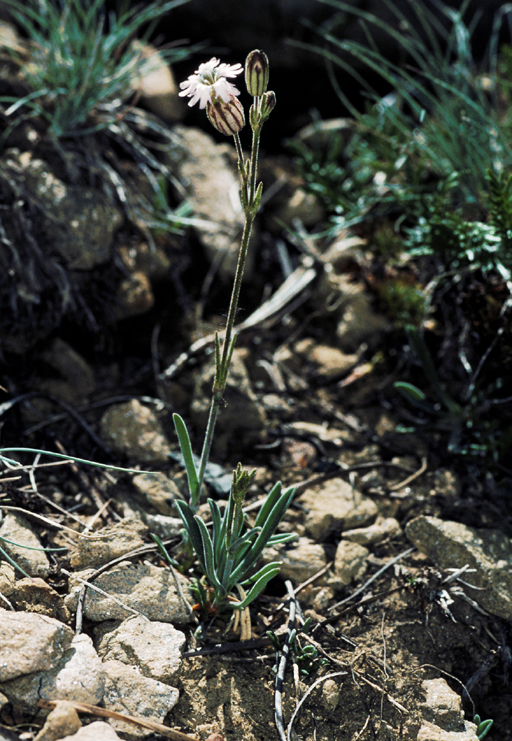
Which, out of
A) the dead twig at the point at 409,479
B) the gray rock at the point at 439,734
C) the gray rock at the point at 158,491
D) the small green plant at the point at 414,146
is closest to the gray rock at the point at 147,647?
the gray rock at the point at 158,491

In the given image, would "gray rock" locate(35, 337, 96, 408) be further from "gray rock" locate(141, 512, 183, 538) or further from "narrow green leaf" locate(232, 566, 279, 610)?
"narrow green leaf" locate(232, 566, 279, 610)

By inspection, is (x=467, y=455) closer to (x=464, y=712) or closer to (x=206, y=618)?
(x=464, y=712)

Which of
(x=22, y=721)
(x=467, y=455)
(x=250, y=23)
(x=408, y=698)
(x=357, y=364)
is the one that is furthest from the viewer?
(x=250, y=23)

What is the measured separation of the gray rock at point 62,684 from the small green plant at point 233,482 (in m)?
0.40

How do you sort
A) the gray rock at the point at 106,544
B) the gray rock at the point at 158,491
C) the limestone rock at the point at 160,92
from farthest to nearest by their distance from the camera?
the limestone rock at the point at 160,92, the gray rock at the point at 158,491, the gray rock at the point at 106,544

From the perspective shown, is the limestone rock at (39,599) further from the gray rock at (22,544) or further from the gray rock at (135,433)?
the gray rock at (135,433)

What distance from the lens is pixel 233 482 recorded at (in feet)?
5.56

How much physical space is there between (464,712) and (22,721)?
1.27 meters

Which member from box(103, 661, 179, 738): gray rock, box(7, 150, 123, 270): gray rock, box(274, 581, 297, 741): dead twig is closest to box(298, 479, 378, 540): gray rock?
box(274, 581, 297, 741): dead twig

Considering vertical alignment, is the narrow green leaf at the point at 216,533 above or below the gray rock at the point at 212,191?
below

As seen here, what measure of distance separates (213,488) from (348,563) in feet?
1.82

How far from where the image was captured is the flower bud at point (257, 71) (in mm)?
1428

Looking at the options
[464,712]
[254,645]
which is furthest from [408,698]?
[254,645]

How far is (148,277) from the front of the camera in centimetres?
290
